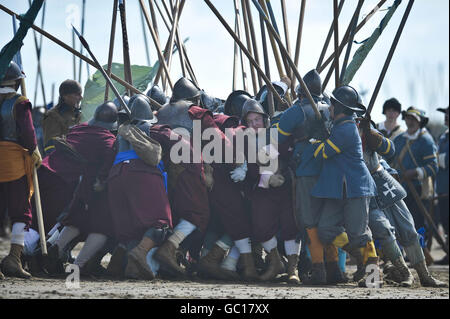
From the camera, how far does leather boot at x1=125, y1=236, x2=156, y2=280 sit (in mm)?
5965

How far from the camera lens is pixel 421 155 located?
912 cm

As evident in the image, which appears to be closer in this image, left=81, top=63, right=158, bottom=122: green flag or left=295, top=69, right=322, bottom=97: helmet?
left=295, top=69, right=322, bottom=97: helmet

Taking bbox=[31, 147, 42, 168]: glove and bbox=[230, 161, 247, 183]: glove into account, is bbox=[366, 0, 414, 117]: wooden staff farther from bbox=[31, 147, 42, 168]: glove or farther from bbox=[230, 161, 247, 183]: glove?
bbox=[31, 147, 42, 168]: glove

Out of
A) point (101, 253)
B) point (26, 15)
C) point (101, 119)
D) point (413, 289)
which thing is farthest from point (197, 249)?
point (26, 15)

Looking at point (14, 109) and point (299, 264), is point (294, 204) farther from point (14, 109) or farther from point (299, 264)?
point (14, 109)

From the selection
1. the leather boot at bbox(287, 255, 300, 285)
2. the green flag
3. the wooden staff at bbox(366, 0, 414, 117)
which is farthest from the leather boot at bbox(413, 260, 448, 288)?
the green flag

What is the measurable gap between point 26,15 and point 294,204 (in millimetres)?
2471

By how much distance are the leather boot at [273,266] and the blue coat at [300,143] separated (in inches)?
26.7

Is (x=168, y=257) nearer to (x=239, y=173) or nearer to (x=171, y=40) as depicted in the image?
(x=239, y=173)

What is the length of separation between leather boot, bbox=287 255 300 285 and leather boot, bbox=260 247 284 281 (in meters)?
0.08

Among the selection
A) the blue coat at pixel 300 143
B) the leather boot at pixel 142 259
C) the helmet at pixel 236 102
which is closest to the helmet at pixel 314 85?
the blue coat at pixel 300 143

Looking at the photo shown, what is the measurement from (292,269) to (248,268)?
343mm

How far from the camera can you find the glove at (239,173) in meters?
6.33

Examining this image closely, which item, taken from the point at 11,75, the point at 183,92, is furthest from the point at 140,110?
the point at 11,75
